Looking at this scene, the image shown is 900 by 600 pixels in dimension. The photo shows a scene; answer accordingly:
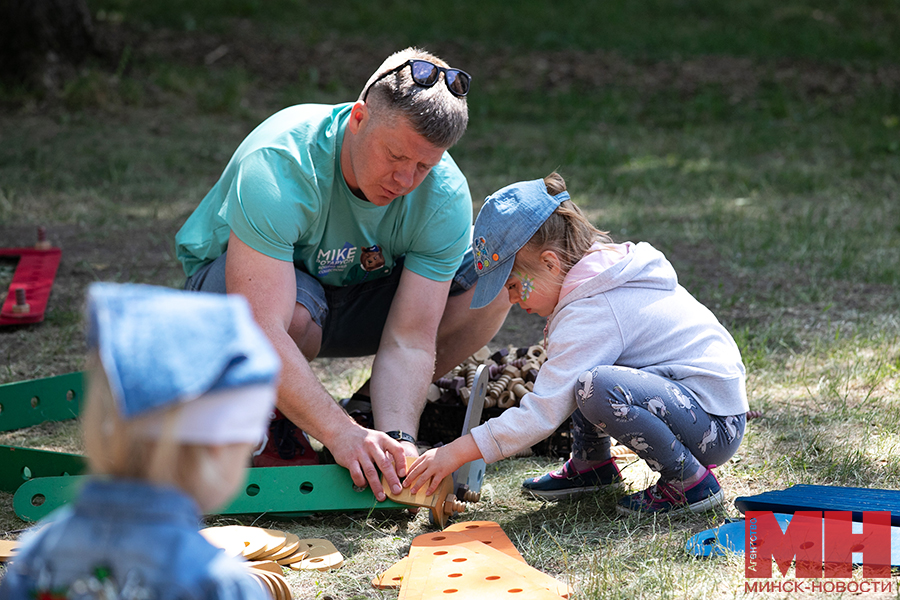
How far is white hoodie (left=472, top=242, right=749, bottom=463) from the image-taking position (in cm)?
228

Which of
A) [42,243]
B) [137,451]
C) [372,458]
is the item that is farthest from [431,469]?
[42,243]

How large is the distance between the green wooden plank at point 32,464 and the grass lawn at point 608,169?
0.46 ft

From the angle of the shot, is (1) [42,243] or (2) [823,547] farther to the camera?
(1) [42,243]

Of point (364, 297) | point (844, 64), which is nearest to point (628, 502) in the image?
point (364, 297)

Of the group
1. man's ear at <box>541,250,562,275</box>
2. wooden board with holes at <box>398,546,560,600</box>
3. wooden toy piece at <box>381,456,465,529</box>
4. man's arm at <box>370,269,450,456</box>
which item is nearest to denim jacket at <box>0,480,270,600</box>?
wooden board with holes at <box>398,546,560,600</box>

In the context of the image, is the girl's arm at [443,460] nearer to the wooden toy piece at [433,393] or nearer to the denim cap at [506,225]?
the denim cap at [506,225]

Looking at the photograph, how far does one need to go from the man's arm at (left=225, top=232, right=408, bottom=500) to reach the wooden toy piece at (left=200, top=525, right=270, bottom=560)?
1.05 feet

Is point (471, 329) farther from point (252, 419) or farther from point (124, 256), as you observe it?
point (124, 256)

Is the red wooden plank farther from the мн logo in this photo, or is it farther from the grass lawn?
the мн logo

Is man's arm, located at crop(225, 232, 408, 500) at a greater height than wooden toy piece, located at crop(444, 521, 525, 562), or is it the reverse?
man's arm, located at crop(225, 232, 408, 500)

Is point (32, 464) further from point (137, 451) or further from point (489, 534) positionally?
point (137, 451)

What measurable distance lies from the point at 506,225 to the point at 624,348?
1.47 feet

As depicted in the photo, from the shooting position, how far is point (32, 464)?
2.53 metres

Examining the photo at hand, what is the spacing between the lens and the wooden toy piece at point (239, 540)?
2.09 m
